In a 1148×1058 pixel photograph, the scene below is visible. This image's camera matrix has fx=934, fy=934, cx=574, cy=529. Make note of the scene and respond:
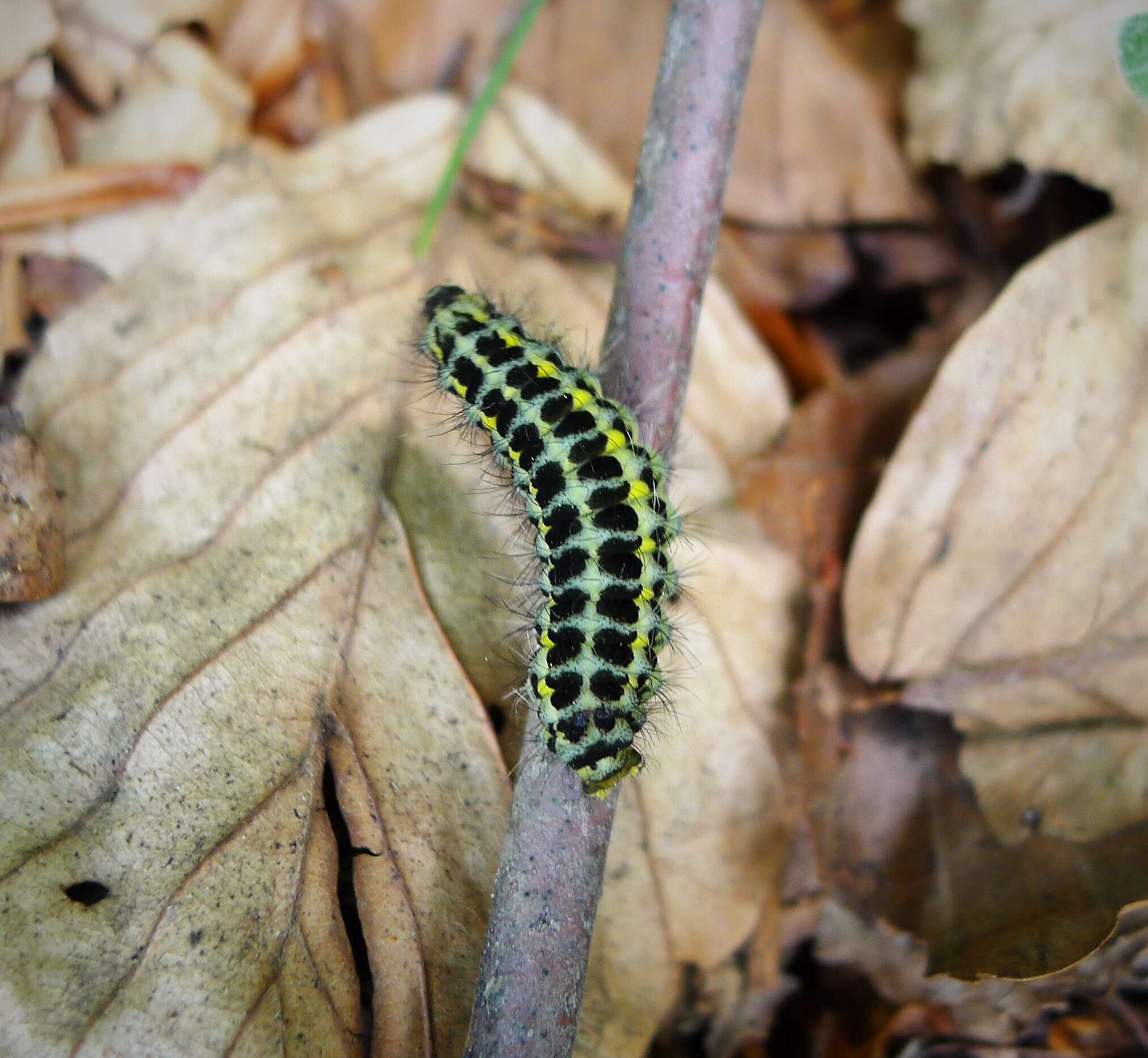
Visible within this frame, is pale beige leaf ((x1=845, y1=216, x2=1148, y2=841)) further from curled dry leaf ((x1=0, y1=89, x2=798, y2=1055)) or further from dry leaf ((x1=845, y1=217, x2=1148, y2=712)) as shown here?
curled dry leaf ((x1=0, y1=89, x2=798, y2=1055))

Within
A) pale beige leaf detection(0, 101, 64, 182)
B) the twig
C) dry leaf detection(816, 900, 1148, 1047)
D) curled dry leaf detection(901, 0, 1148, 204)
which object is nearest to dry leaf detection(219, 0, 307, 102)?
pale beige leaf detection(0, 101, 64, 182)

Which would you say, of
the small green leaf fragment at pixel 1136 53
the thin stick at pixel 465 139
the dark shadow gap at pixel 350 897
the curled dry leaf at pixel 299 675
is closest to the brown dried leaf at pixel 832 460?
the curled dry leaf at pixel 299 675

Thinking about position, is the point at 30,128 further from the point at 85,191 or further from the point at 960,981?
the point at 960,981

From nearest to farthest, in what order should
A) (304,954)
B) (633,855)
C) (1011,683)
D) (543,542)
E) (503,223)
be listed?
1. (304,954)
2. (543,542)
3. (633,855)
4. (1011,683)
5. (503,223)

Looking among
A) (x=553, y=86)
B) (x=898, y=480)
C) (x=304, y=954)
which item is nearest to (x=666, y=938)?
A: (x=304, y=954)

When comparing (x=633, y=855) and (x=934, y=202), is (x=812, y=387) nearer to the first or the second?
(x=934, y=202)

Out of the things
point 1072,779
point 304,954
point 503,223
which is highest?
point 503,223
